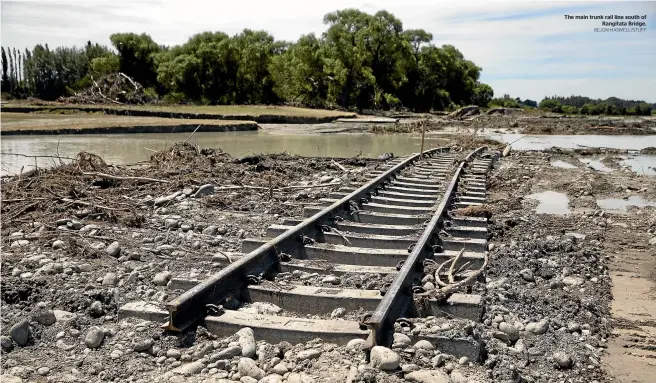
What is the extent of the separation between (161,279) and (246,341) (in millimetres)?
1532

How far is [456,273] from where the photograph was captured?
16.1 ft

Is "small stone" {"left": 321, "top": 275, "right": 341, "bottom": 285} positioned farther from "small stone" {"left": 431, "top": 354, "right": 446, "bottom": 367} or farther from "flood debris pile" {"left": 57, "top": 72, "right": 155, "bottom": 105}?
"flood debris pile" {"left": 57, "top": 72, "right": 155, "bottom": 105}

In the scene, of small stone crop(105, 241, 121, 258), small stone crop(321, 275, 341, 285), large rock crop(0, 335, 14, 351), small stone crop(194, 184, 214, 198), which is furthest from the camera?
small stone crop(194, 184, 214, 198)

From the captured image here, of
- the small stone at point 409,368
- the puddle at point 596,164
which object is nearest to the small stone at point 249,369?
the small stone at point 409,368

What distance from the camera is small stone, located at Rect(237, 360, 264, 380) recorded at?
3215mm

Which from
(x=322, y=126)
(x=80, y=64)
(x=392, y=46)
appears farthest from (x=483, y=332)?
(x=80, y=64)

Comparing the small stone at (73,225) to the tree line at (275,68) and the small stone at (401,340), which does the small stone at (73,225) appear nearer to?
the small stone at (401,340)

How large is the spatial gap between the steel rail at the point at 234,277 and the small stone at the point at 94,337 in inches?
15.9

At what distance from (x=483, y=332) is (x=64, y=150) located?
1791 cm

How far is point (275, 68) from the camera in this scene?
2539 inches

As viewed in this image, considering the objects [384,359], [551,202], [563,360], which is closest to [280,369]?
[384,359]

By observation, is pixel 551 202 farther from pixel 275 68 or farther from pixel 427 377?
pixel 275 68

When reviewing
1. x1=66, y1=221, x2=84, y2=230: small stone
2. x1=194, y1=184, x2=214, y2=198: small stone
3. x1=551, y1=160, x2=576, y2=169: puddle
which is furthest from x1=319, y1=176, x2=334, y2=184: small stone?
x1=551, y1=160, x2=576, y2=169: puddle

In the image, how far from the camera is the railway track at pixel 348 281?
143 inches
